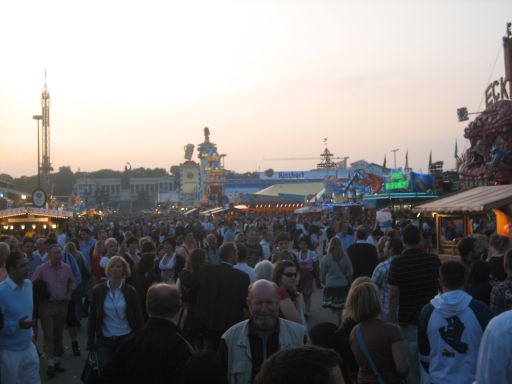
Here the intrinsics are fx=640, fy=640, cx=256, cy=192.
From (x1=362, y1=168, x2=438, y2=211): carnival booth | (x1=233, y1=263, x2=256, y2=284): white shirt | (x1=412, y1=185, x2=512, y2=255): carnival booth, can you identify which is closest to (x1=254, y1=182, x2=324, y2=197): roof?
(x1=362, y1=168, x2=438, y2=211): carnival booth

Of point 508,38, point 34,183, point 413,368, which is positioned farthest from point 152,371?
point 34,183

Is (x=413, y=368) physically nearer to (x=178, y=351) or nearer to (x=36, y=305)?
(x=178, y=351)

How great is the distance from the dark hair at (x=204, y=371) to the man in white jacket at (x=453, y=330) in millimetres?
2265

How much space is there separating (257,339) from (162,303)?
2.01 feet

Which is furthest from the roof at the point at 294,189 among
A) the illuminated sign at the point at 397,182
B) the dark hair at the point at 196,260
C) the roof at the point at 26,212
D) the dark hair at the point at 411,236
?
the dark hair at the point at 411,236

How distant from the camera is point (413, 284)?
5883 millimetres

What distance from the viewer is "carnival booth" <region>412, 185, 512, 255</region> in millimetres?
15453

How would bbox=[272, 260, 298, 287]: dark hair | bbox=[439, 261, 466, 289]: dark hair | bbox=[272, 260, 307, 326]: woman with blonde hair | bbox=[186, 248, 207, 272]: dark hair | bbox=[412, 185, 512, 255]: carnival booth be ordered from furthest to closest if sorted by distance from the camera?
bbox=[412, 185, 512, 255]: carnival booth
bbox=[186, 248, 207, 272]: dark hair
bbox=[272, 260, 298, 287]: dark hair
bbox=[272, 260, 307, 326]: woman with blonde hair
bbox=[439, 261, 466, 289]: dark hair

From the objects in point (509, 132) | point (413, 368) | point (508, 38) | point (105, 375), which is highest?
point (508, 38)

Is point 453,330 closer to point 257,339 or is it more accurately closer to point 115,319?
point 257,339

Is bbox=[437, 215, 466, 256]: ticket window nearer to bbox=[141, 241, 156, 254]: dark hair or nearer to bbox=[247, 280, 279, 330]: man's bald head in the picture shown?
bbox=[141, 241, 156, 254]: dark hair

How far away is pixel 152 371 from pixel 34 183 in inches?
6370

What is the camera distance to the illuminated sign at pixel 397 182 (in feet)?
104

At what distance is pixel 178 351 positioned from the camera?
354 centimetres
